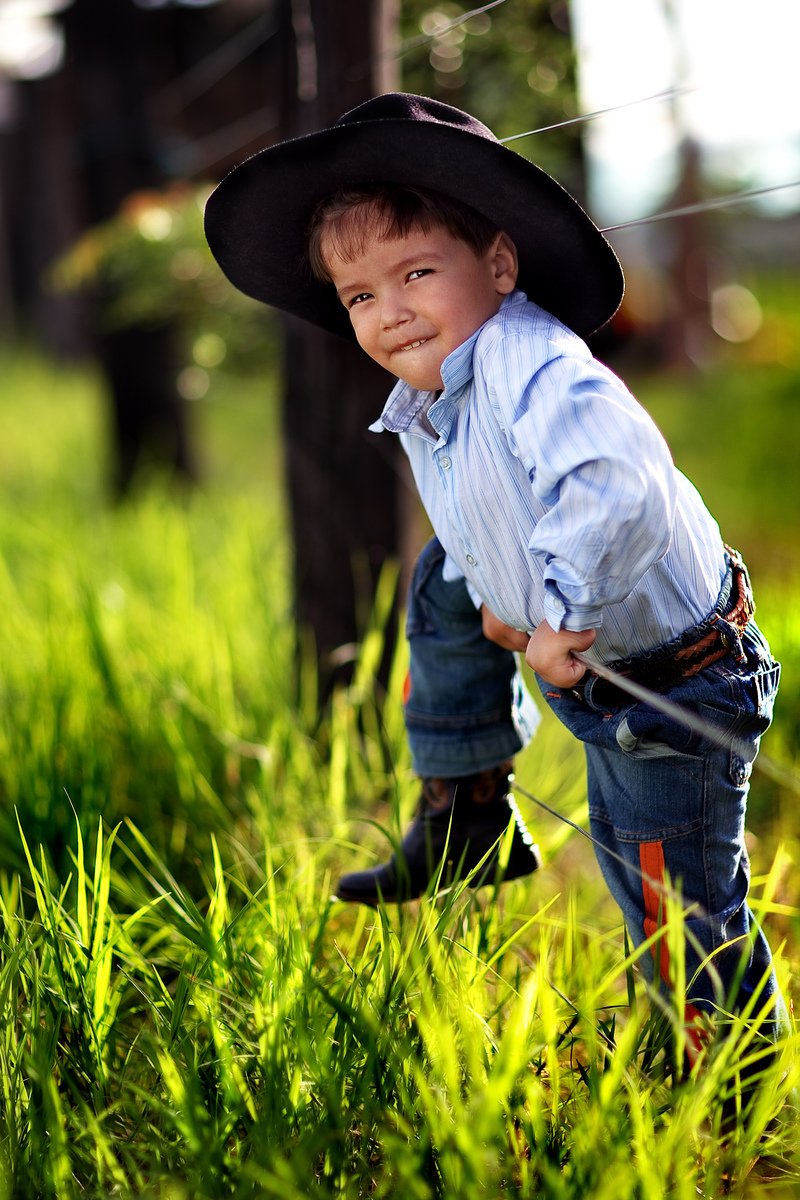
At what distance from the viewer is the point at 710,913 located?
154cm

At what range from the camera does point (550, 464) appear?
1.33 meters

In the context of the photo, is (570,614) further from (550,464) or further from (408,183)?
(408,183)

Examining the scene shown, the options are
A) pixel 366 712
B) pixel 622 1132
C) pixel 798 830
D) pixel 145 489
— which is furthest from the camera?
pixel 145 489

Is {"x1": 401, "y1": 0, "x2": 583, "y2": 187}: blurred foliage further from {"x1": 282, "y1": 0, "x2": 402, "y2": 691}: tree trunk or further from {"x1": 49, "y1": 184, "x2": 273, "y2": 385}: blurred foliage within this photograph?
{"x1": 49, "y1": 184, "x2": 273, "y2": 385}: blurred foliage

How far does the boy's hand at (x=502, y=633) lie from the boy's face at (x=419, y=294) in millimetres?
377

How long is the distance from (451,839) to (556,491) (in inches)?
29.9

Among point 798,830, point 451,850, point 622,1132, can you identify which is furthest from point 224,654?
point 622,1132

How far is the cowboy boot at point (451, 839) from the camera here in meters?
1.87

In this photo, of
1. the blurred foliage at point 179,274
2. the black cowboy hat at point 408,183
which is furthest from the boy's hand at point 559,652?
the blurred foliage at point 179,274

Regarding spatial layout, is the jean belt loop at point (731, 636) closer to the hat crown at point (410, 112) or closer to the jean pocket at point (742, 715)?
the jean pocket at point (742, 715)

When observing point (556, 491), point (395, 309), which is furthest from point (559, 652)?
point (395, 309)

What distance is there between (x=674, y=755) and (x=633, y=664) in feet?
0.42

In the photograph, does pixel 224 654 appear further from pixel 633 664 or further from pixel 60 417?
pixel 60 417

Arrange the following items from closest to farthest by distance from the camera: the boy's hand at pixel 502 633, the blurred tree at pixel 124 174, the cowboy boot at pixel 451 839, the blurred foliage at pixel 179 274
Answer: the boy's hand at pixel 502 633, the cowboy boot at pixel 451 839, the blurred foliage at pixel 179 274, the blurred tree at pixel 124 174
